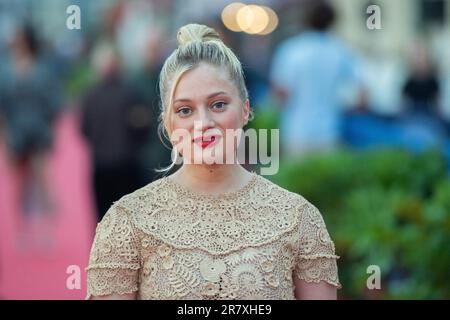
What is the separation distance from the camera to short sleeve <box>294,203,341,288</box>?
11.5 ft

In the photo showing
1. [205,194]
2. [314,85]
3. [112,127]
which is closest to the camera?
[205,194]

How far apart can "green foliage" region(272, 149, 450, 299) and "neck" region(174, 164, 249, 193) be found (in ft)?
9.52

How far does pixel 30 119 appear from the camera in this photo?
10.7 meters

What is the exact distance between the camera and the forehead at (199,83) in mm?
3459

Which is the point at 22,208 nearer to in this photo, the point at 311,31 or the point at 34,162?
the point at 34,162

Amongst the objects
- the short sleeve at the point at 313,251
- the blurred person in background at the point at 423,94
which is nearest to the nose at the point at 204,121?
the short sleeve at the point at 313,251

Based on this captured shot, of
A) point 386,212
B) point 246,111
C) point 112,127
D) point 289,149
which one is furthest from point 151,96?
point 246,111

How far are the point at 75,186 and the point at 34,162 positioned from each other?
2.93 metres

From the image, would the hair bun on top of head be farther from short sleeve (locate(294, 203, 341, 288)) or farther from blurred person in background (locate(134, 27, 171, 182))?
blurred person in background (locate(134, 27, 171, 182))

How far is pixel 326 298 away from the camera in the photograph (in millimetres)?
3590

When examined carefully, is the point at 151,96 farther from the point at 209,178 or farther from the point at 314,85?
the point at 209,178

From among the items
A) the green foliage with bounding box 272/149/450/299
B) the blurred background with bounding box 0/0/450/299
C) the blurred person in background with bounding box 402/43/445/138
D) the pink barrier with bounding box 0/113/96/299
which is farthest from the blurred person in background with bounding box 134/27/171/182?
the blurred person in background with bounding box 402/43/445/138

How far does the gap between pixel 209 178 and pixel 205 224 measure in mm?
147

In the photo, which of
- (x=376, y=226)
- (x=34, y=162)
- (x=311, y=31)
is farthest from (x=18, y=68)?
(x=376, y=226)
